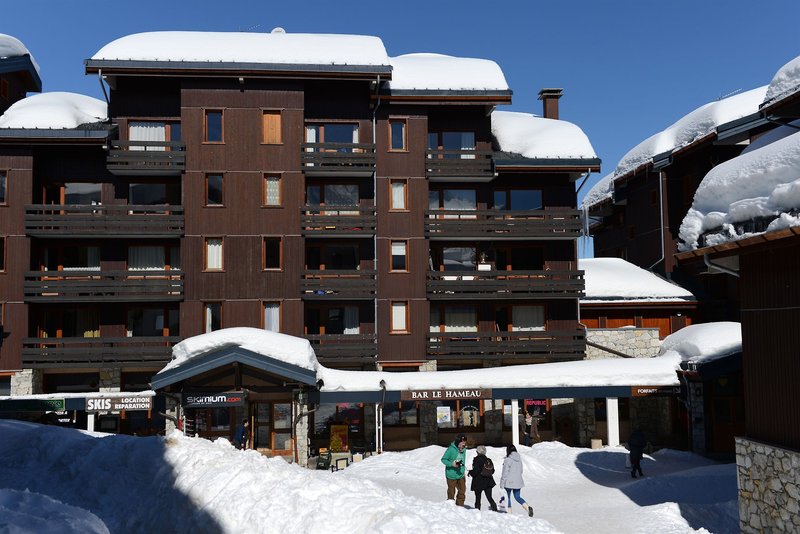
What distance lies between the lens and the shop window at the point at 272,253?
102 feet

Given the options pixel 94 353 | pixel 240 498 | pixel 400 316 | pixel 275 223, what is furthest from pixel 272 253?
pixel 240 498

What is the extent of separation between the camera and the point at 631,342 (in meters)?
33.7

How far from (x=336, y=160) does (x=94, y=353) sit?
12.6 meters

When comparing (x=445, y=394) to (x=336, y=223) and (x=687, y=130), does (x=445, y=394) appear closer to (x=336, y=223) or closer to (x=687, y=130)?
(x=336, y=223)

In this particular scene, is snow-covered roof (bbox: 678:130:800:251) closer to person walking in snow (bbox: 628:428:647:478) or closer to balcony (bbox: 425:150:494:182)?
person walking in snow (bbox: 628:428:647:478)

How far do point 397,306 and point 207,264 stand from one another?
8.28m

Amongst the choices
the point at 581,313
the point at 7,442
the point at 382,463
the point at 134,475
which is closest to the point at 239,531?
the point at 134,475

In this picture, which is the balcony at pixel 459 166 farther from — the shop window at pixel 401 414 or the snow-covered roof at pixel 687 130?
the snow-covered roof at pixel 687 130

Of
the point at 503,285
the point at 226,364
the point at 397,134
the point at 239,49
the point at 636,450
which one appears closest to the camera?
the point at 636,450

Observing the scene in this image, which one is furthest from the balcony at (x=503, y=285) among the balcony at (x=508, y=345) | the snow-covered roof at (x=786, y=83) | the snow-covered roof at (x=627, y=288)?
the snow-covered roof at (x=786, y=83)

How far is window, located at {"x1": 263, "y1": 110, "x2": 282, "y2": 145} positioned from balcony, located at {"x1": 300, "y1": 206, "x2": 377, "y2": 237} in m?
3.27

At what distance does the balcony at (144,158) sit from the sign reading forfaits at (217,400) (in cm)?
1127

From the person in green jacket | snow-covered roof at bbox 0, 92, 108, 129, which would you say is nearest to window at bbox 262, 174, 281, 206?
snow-covered roof at bbox 0, 92, 108, 129

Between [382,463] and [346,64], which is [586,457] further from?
[346,64]
